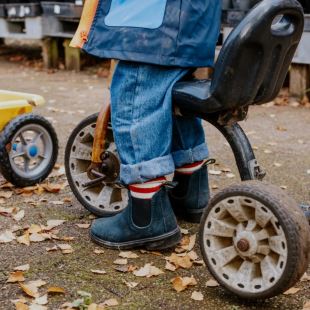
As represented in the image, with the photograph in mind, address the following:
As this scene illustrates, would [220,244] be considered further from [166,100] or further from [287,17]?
[287,17]

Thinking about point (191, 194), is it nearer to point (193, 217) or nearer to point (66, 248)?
point (193, 217)

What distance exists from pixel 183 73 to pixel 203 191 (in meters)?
0.72

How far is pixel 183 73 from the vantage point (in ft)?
8.70

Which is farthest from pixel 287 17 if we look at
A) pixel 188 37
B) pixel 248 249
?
pixel 248 249

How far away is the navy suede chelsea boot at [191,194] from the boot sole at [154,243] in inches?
12.5

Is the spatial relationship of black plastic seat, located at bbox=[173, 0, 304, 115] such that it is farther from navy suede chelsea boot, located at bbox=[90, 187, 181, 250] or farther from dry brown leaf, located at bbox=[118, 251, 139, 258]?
dry brown leaf, located at bbox=[118, 251, 139, 258]

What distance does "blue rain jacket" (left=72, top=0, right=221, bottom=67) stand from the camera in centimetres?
254

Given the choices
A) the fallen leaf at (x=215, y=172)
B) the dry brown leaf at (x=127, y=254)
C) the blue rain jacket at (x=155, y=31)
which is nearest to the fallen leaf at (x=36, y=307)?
the dry brown leaf at (x=127, y=254)

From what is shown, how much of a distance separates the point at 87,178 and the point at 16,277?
0.83 meters

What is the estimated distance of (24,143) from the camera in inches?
146

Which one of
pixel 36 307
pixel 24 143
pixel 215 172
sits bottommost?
pixel 215 172

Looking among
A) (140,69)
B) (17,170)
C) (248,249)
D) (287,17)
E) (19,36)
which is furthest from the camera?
(19,36)

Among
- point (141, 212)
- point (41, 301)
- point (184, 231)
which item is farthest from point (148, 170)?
point (41, 301)

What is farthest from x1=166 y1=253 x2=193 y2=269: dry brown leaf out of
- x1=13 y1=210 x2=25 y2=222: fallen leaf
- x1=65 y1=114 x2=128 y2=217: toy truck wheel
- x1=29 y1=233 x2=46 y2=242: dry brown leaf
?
x1=13 y1=210 x2=25 y2=222: fallen leaf
